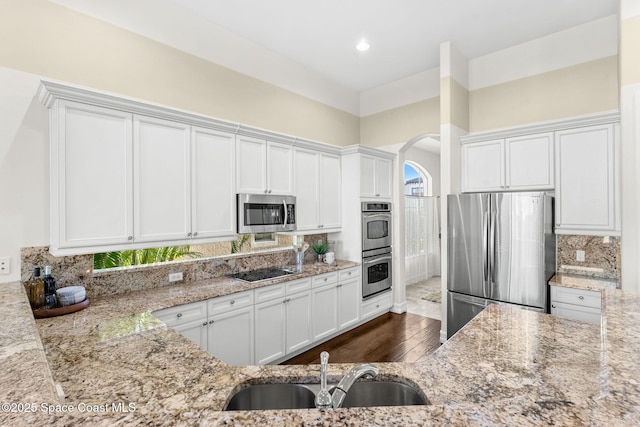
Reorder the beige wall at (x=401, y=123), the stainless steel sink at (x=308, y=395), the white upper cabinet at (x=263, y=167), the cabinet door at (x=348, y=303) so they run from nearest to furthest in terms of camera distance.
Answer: the stainless steel sink at (x=308, y=395) < the white upper cabinet at (x=263, y=167) < the cabinet door at (x=348, y=303) < the beige wall at (x=401, y=123)

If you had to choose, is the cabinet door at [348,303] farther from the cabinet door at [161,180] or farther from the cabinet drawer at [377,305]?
the cabinet door at [161,180]

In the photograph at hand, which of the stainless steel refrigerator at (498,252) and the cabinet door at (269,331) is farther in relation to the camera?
the stainless steel refrigerator at (498,252)

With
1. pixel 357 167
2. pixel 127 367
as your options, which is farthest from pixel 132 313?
pixel 357 167

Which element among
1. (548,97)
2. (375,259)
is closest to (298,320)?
(375,259)

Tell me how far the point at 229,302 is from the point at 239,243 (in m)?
0.99

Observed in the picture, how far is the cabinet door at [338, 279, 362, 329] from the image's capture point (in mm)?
4027

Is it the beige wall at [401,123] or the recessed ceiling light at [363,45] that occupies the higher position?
the recessed ceiling light at [363,45]

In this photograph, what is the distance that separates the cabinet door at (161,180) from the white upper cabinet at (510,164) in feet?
10.7

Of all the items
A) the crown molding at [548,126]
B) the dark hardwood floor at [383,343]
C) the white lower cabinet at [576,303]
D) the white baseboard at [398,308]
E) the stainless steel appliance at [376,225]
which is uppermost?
the crown molding at [548,126]

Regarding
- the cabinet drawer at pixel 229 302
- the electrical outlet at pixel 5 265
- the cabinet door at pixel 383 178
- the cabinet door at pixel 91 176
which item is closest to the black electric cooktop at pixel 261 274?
the cabinet drawer at pixel 229 302

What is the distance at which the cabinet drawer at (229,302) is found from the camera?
2.73 metres

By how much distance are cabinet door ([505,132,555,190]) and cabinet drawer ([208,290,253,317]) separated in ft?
10.3

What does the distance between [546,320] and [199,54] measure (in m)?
3.77

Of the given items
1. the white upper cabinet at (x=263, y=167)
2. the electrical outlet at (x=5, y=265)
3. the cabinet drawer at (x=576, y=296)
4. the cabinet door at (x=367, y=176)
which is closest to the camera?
the electrical outlet at (x=5, y=265)
